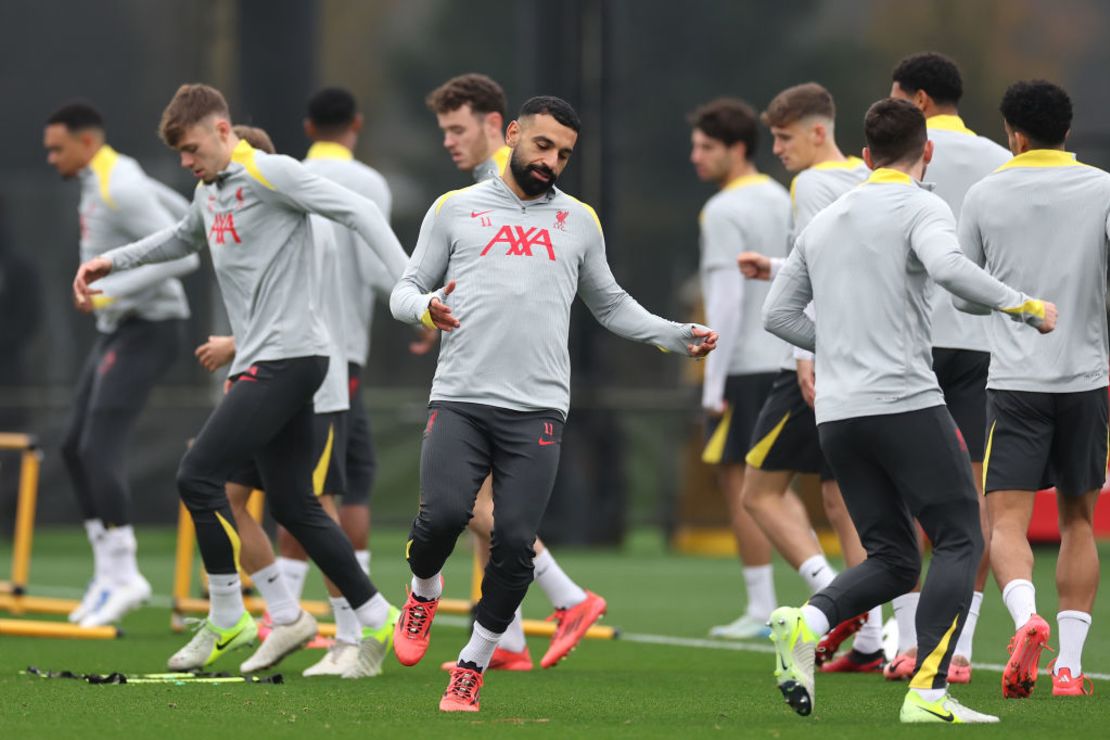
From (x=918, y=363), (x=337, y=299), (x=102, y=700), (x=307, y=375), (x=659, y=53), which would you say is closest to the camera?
(x=918, y=363)

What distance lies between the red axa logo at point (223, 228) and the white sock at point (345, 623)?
1.52 metres

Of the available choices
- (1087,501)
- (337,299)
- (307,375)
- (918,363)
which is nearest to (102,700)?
(307,375)

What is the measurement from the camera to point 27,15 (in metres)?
17.3

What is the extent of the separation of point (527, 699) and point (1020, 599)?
177 centimetres

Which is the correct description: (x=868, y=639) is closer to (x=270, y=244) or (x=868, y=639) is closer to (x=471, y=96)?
(x=471, y=96)

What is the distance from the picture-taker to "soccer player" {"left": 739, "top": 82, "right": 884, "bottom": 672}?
8242 millimetres

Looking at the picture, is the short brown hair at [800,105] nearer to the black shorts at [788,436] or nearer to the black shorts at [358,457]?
the black shorts at [788,436]

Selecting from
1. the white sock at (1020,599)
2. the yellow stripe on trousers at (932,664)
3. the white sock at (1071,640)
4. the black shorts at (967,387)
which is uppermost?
the black shorts at (967,387)

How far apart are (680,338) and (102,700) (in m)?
2.31

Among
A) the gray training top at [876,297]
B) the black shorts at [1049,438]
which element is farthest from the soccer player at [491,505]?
the gray training top at [876,297]

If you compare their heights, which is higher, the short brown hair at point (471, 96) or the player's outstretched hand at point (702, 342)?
the short brown hair at point (471, 96)

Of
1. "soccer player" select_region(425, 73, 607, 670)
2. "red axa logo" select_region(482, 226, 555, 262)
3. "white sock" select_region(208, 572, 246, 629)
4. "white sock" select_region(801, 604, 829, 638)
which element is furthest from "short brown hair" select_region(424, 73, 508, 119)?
"white sock" select_region(801, 604, 829, 638)

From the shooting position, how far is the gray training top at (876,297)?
6.24 metres

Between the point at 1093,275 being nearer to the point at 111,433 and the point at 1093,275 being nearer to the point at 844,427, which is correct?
the point at 844,427
